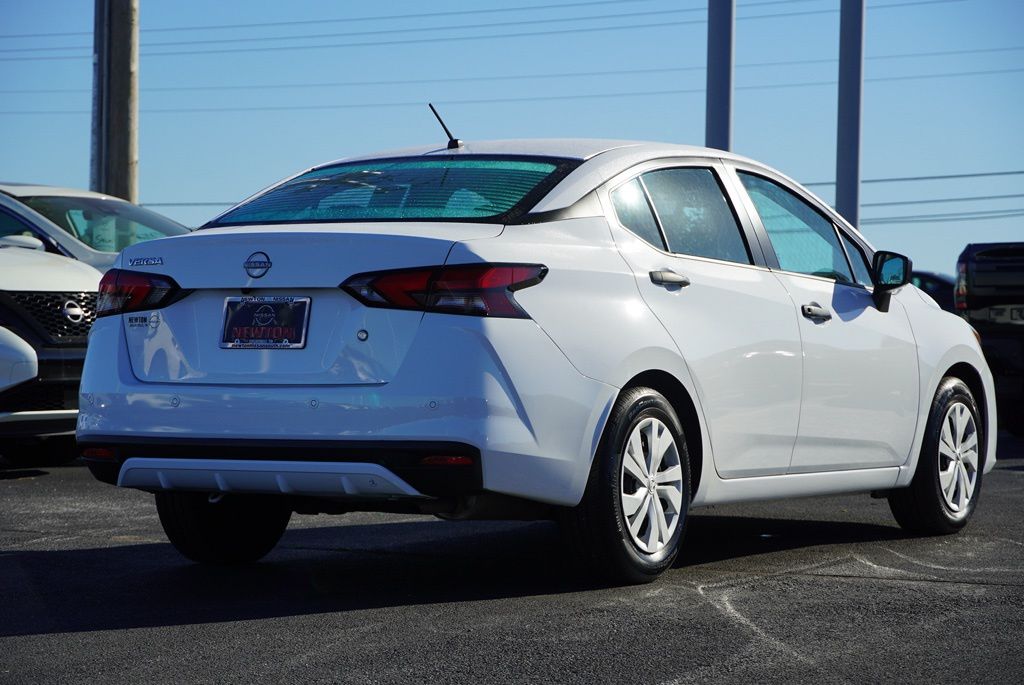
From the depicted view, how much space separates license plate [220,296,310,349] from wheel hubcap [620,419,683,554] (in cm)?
125

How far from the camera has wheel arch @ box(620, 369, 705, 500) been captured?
239 inches

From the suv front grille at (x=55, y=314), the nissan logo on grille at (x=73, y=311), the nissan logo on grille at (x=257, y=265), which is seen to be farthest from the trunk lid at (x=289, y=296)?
the nissan logo on grille at (x=73, y=311)

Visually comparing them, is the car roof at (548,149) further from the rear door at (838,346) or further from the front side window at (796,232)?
the rear door at (838,346)

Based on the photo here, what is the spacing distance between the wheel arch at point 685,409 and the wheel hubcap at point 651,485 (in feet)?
0.53

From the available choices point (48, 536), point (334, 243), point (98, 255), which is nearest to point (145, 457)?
point (334, 243)

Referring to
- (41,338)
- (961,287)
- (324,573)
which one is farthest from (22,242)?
(961,287)

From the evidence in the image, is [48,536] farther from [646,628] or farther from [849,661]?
[849,661]

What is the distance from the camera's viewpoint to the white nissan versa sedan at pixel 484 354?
5398mm

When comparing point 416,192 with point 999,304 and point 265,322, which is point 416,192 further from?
point 999,304

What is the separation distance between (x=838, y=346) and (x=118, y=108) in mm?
11387

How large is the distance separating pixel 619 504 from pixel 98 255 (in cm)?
652

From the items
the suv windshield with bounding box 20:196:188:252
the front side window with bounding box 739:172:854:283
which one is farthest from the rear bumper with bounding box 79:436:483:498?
the suv windshield with bounding box 20:196:188:252

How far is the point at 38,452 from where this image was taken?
37.7 ft

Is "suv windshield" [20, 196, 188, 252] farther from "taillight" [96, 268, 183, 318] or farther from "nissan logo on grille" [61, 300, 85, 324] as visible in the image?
"taillight" [96, 268, 183, 318]
